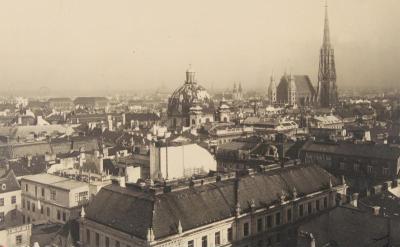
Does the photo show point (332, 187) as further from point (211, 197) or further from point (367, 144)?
point (367, 144)

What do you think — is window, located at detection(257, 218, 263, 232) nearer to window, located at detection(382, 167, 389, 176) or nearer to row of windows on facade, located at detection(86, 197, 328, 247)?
row of windows on facade, located at detection(86, 197, 328, 247)

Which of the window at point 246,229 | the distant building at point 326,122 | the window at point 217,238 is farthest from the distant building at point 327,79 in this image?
the window at point 217,238

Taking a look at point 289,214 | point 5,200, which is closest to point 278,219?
point 289,214

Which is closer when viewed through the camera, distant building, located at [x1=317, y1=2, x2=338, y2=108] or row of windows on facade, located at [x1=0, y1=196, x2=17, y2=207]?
row of windows on facade, located at [x1=0, y1=196, x2=17, y2=207]

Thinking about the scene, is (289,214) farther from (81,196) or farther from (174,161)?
(81,196)

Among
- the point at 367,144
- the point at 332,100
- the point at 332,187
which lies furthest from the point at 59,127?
the point at 332,100

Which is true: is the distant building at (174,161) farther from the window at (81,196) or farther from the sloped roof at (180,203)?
the sloped roof at (180,203)

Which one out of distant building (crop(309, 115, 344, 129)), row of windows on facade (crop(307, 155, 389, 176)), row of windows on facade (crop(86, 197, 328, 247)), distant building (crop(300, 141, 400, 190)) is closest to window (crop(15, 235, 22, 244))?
row of windows on facade (crop(86, 197, 328, 247))
